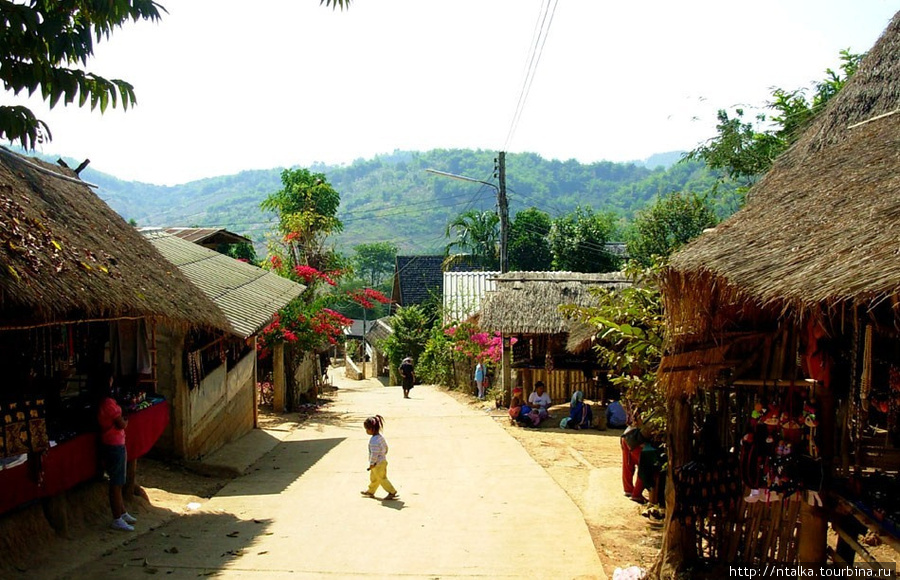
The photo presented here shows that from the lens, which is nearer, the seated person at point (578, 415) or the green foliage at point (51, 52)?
the green foliage at point (51, 52)

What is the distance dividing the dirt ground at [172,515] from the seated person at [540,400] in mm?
3635

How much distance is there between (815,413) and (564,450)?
9590mm

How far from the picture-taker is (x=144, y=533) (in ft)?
29.3

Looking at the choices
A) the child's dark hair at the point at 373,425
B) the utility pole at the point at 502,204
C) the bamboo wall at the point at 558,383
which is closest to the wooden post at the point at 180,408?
the child's dark hair at the point at 373,425

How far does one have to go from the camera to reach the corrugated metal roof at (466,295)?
1219 inches

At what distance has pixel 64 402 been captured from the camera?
386 inches

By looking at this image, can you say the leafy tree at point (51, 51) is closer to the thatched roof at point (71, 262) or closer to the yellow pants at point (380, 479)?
the thatched roof at point (71, 262)

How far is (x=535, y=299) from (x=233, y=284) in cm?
805

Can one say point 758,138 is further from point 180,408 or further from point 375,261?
point 375,261

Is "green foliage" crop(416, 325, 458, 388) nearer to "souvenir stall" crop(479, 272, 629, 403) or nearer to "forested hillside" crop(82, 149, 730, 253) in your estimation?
"souvenir stall" crop(479, 272, 629, 403)

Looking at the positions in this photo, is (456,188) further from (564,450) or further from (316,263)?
(564,450)

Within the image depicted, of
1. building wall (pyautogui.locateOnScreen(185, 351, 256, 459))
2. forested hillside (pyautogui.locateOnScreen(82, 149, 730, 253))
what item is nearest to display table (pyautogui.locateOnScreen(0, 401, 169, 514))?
building wall (pyautogui.locateOnScreen(185, 351, 256, 459))

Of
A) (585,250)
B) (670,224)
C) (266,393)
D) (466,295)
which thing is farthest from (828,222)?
(585,250)

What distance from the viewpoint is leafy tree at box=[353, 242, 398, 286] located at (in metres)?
95.1
